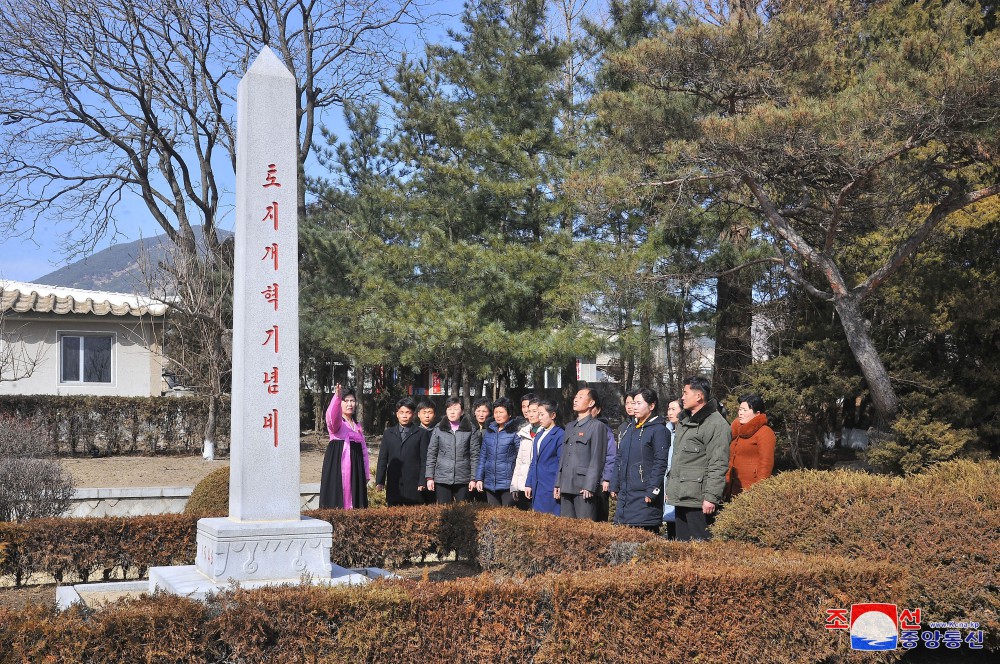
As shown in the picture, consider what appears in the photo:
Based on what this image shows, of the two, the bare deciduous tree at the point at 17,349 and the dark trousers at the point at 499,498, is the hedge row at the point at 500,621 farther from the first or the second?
the bare deciduous tree at the point at 17,349

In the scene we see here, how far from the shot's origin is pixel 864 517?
5.84 m

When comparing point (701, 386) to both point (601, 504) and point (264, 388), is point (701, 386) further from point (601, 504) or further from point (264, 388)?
point (264, 388)

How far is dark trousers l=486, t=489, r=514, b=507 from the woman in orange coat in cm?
221

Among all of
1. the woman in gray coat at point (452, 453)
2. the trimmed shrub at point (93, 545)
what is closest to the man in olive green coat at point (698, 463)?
the woman in gray coat at point (452, 453)

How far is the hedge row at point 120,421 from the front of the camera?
16.5 m

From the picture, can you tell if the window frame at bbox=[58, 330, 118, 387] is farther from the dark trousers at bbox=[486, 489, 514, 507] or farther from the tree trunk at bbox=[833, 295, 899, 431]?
the tree trunk at bbox=[833, 295, 899, 431]

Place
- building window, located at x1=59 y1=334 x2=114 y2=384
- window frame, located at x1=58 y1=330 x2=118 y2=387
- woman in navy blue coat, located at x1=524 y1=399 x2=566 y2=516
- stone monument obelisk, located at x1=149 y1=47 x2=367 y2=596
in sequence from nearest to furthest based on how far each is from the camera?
stone monument obelisk, located at x1=149 y1=47 x2=367 y2=596 < woman in navy blue coat, located at x1=524 y1=399 x2=566 y2=516 < window frame, located at x1=58 y1=330 x2=118 y2=387 < building window, located at x1=59 y1=334 x2=114 y2=384

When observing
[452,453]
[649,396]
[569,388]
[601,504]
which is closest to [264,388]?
[649,396]

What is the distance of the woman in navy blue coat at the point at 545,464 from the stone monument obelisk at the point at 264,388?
2.62 meters

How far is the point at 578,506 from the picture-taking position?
8.08 m

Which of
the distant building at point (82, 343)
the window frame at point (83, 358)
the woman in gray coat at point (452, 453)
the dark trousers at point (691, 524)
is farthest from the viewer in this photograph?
the window frame at point (83, 358)

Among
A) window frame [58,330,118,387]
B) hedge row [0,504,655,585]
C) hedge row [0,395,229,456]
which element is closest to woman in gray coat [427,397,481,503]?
hedge row [0,504,655,585]

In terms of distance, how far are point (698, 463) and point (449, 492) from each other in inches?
123

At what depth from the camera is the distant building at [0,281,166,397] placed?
1864 centimetres
